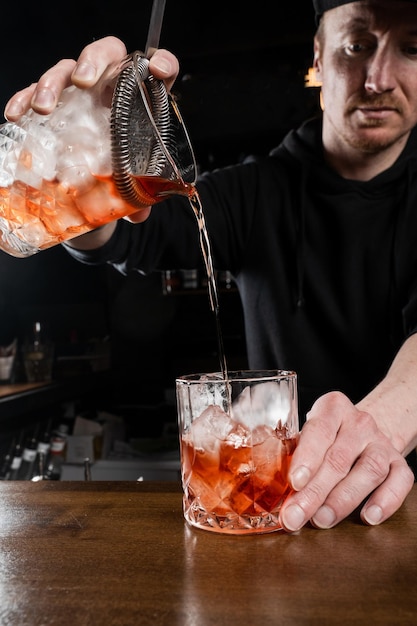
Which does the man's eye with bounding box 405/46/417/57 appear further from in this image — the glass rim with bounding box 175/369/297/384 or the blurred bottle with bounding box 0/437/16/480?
the blurred bottle with bounding box 0/437/16/480

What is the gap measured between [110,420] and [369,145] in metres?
2.78

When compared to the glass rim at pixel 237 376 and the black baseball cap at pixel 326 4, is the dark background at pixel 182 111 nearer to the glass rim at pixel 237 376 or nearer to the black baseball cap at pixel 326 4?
the black baseball cap at pixel 326 4

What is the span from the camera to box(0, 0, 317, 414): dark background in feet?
12.7

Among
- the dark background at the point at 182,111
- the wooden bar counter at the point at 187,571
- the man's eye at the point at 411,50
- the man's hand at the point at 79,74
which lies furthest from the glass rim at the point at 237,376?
the dark background at the point at 182,111

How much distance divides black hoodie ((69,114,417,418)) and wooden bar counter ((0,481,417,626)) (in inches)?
32.0

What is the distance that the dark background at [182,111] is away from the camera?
3.87 meters

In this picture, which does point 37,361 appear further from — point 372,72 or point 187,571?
point 187,571

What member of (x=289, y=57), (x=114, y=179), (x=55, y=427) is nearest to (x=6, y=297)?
(x=55, y=427)

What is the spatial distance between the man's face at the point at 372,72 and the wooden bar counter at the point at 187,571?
3.36 feet

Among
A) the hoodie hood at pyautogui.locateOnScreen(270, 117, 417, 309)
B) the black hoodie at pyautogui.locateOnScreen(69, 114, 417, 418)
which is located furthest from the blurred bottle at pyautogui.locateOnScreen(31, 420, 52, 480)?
the hoodie hood at pyautogui.locateOnScreen(270, 117, 417, 309)

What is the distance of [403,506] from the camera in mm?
894

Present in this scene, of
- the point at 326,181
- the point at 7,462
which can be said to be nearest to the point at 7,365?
the point at 7,462

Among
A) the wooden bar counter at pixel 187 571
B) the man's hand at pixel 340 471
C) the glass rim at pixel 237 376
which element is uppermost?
the glass rim at pixel 237 376

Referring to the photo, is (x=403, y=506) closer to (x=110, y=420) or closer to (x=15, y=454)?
(x=15, y=454)
